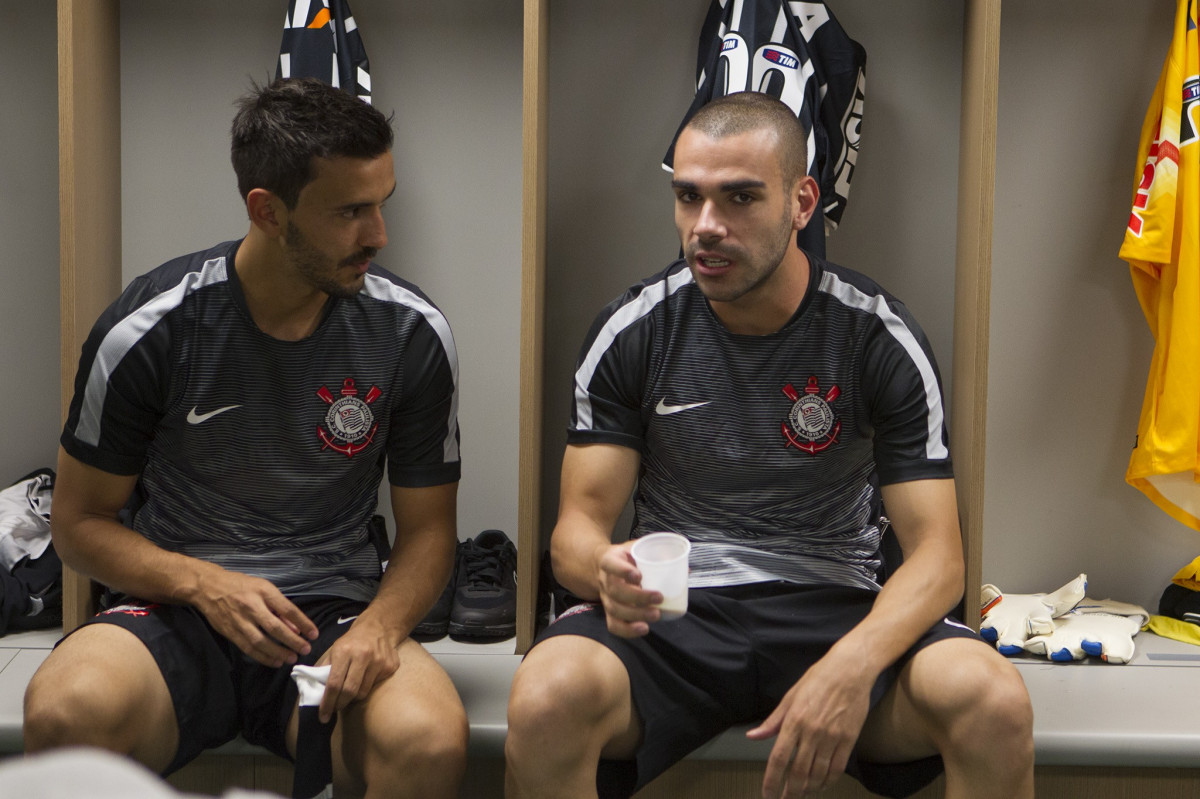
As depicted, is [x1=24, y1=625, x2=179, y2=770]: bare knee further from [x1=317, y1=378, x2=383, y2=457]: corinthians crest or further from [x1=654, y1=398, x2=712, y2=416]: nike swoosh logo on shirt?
[x1=654, y1=398, x2=712, y2=416]: nike swoosh logo on shirt

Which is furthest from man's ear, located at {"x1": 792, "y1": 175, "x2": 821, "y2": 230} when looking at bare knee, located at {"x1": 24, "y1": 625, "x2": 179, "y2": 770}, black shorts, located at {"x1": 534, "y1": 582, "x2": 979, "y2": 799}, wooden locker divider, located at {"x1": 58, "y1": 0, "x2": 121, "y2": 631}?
wooden locker divider, located at {"x1": 58, "y1": 0, "x2": 121, "y2": 631}

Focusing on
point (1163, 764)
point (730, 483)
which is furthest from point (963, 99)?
point (1163, 764)

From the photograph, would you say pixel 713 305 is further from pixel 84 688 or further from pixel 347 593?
pixel 84 688

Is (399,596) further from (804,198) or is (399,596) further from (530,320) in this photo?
(804,198)

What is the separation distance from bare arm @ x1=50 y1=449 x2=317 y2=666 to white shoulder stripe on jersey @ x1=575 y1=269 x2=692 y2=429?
1.80 feet

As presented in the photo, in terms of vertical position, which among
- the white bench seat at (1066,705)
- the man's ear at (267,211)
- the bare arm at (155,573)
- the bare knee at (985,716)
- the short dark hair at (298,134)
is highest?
the short dark hair at (298,134)

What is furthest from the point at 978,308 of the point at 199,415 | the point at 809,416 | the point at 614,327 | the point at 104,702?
the point at 104,702

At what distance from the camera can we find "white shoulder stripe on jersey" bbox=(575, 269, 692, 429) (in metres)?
1.77

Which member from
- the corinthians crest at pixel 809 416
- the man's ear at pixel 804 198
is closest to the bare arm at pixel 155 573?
the corinthians crest at pixel 809 416

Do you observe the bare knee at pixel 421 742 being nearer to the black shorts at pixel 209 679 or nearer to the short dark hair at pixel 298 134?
the black shorts at pixel 209 679

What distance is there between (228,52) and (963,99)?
5.42 feet

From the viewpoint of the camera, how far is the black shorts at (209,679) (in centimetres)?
157

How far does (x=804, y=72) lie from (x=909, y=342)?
74 cm

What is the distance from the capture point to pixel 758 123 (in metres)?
1.70
